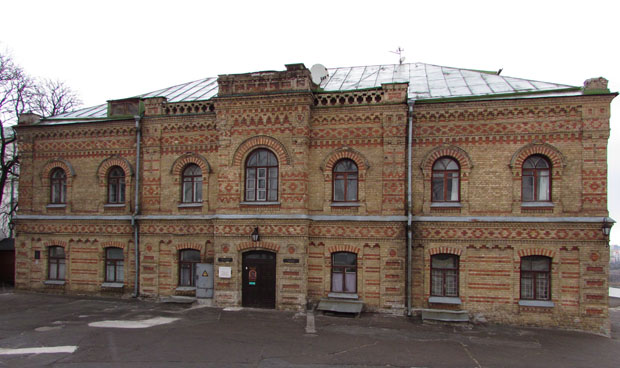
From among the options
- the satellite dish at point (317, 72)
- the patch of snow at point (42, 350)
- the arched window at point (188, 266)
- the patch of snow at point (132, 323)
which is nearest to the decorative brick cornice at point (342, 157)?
the satellite dish at point (317, 72)

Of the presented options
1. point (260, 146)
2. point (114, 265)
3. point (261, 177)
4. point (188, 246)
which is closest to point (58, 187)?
point (114, 265)

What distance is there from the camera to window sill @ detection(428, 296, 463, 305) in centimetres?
1538

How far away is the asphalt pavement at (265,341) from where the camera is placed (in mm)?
11086

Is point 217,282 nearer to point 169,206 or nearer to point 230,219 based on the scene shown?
point 230,219

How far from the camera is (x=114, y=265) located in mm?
18719

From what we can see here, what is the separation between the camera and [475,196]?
15.5 m

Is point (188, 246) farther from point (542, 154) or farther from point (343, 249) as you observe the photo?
point (542, 154)

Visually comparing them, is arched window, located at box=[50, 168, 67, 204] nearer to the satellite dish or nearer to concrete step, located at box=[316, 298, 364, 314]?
the satellite dish

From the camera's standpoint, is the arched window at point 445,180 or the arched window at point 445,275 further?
the arched window at point 445,180

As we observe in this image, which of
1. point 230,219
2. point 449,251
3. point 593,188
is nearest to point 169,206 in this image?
point 230,219

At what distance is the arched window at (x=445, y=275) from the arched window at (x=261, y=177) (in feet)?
20.3

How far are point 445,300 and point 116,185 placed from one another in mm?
13800

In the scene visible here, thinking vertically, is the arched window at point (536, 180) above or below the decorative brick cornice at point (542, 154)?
below

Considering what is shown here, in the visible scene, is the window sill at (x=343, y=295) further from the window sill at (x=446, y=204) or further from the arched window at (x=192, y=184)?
the arched window at (x=192, y=184)
